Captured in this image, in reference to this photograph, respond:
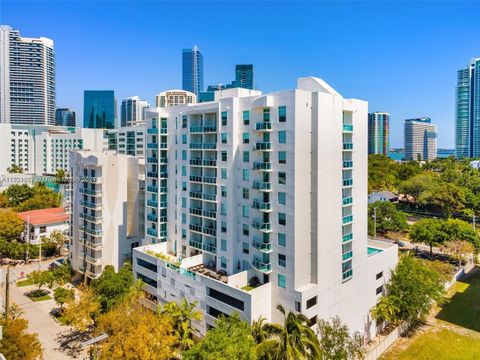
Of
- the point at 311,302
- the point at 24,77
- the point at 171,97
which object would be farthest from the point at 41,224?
the point at 24,77

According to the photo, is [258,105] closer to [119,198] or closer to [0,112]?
[119,198]

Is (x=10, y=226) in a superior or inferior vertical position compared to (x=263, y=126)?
inferior

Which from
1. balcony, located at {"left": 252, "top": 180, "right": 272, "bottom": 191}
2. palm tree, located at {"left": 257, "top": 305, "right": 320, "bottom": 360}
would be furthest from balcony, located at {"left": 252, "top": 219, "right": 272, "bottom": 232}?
palm tree, located at {"left": 257, "top": 305, "right": 320, "bottom": 360}

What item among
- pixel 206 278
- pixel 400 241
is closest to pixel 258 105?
pixel 206 278

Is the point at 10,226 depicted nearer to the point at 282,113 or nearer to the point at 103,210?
the point at 103,210

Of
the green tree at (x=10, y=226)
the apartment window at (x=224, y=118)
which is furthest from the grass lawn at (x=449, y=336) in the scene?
the green tree at (x=10, y=226)

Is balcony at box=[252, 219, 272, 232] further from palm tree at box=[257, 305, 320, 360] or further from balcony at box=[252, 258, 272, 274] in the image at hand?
palm tree at box=[257, 305, 320, 360]

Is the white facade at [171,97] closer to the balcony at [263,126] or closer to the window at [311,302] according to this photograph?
the balcony at [263,126]
